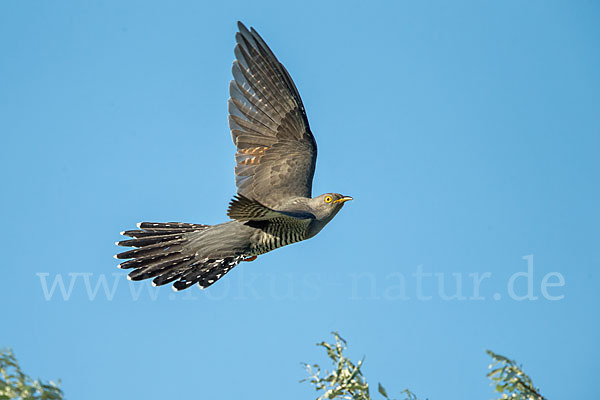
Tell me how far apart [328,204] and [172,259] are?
1.86m

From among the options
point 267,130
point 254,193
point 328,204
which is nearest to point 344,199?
point 328,204

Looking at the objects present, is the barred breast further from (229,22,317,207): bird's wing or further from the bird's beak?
(229,22,317,207): bird's wing

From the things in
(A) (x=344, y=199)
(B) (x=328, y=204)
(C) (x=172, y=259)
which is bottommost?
(C) (x=172, y=259)

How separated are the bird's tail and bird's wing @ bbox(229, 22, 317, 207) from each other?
886mm

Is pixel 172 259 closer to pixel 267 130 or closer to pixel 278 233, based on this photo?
pixel 278 233

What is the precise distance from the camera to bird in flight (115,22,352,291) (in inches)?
274

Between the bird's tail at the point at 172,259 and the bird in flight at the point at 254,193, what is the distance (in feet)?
0.04

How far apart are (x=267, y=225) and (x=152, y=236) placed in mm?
1476

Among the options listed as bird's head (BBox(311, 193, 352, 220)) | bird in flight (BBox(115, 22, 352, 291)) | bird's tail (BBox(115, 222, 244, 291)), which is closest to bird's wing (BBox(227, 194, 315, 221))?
bird in flight (BBox(115, 22, 352, 291))

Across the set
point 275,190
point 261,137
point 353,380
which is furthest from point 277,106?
point 353,380

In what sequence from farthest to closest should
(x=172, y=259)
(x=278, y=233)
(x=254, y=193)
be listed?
(x=254, y=193), (x=172, y=259), (x=278, y=233)

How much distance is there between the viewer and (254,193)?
7531mm

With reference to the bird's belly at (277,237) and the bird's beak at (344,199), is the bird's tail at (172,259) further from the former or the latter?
the bird's beak at (344,199)

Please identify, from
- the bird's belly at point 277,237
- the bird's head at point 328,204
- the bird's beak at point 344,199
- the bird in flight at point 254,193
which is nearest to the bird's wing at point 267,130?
the bird in flight at point 254,193
